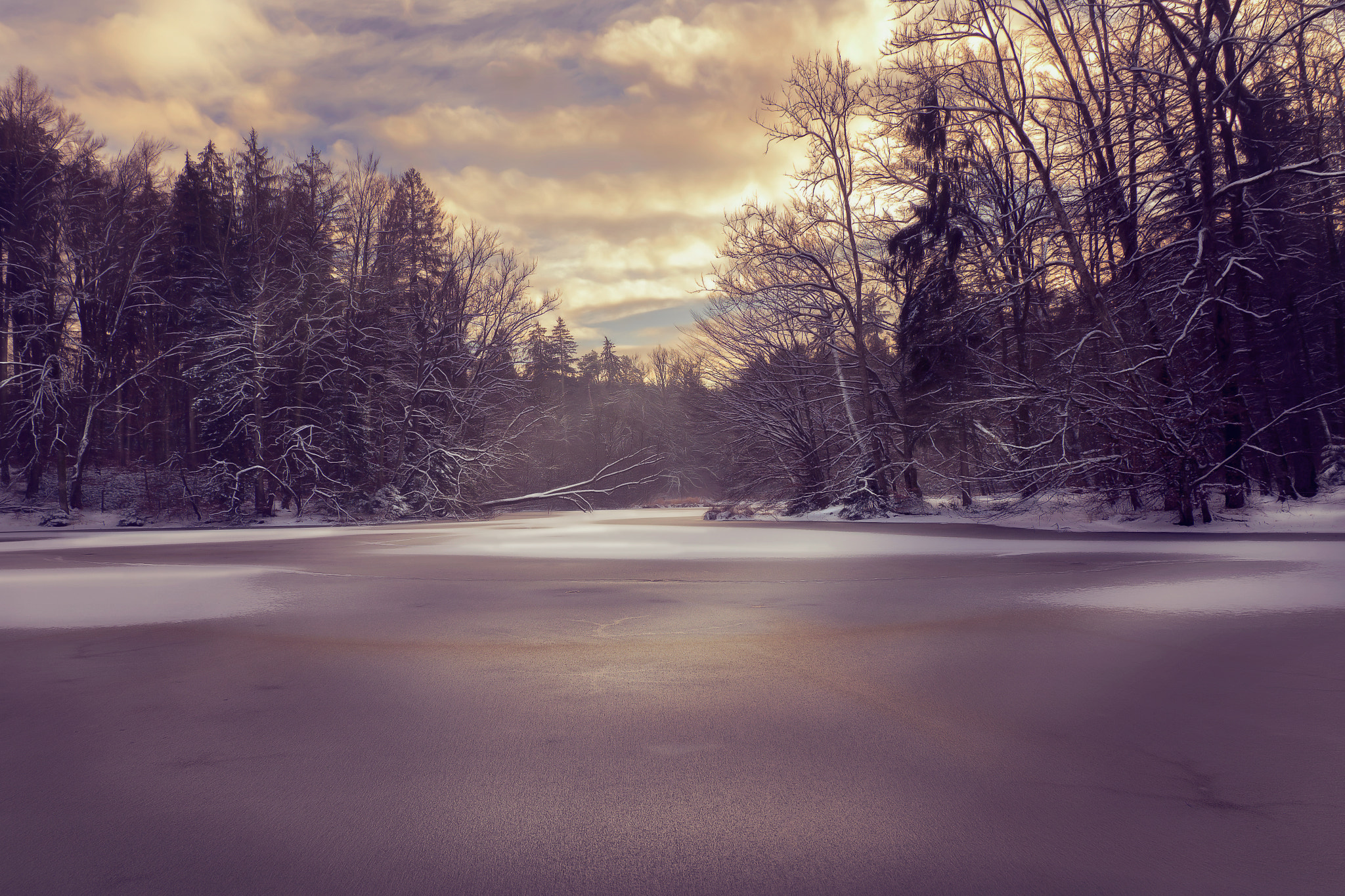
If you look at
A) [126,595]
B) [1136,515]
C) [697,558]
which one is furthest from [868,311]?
[126,595]

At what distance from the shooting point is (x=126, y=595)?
8.70 m

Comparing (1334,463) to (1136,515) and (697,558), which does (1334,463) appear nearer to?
(1136,515)

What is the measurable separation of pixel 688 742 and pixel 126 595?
8.19 metres

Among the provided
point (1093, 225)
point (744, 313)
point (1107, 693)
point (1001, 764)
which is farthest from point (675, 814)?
point (744, 313)

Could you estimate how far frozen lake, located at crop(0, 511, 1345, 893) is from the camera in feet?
8.10

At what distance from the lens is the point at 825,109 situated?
81.1ft

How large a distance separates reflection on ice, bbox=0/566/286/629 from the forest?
15.8 meters

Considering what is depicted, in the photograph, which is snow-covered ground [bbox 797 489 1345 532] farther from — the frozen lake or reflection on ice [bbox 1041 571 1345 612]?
the frozen lake

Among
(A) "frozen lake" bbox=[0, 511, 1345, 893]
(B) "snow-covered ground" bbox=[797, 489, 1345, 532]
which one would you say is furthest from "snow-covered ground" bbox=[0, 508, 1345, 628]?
(B) "snow-covered ground" bbox=[797, 489, 1345, 532]

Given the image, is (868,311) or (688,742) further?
(868,311)

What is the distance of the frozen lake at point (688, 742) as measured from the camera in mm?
2469

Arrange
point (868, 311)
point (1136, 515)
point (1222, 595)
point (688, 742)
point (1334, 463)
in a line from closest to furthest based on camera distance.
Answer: point (688, 742) → point (1222, 595) → point (1136, 515) → point (1334, 463) → point (868, 311)

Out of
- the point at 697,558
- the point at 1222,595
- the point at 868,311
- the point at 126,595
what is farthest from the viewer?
the point at 868,311

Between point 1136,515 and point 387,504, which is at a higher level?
point 387,504
